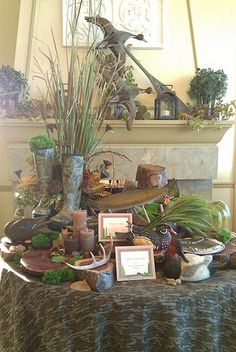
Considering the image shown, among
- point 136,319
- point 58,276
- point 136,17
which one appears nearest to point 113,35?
point 136,17

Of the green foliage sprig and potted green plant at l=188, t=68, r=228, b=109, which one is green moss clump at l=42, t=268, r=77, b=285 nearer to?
the green foliage sprig

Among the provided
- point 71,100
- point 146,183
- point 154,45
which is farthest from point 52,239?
point 154,45

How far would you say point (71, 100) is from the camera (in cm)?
157

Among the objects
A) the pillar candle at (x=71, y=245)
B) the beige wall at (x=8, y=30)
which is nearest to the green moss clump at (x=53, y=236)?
the pillar candle at (x=71, y=245)

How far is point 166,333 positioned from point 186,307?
0.32 ft

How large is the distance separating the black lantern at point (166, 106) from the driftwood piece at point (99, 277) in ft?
7.99

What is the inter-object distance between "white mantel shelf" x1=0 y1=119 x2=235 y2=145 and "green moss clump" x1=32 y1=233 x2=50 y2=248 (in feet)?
6.42

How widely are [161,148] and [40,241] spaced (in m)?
2.24

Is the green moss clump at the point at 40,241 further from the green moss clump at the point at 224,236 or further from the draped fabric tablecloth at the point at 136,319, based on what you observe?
the green moss clump at the point at 224,236

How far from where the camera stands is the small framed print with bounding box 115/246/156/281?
1178 mm

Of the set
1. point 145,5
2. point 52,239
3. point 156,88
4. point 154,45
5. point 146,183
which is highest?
point 145,5

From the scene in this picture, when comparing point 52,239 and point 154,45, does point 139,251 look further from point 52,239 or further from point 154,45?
point 154,45

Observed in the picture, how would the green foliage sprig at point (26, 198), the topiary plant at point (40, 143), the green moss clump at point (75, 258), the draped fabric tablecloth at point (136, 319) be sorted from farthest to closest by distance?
the green foliage sprig at point (26, 198)
the topiary plant at point (40, 143)
the green moss clump at point (75, 258)
the draped fabric tablecloth at point (136, 319)

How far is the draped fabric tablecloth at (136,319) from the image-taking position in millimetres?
1032
